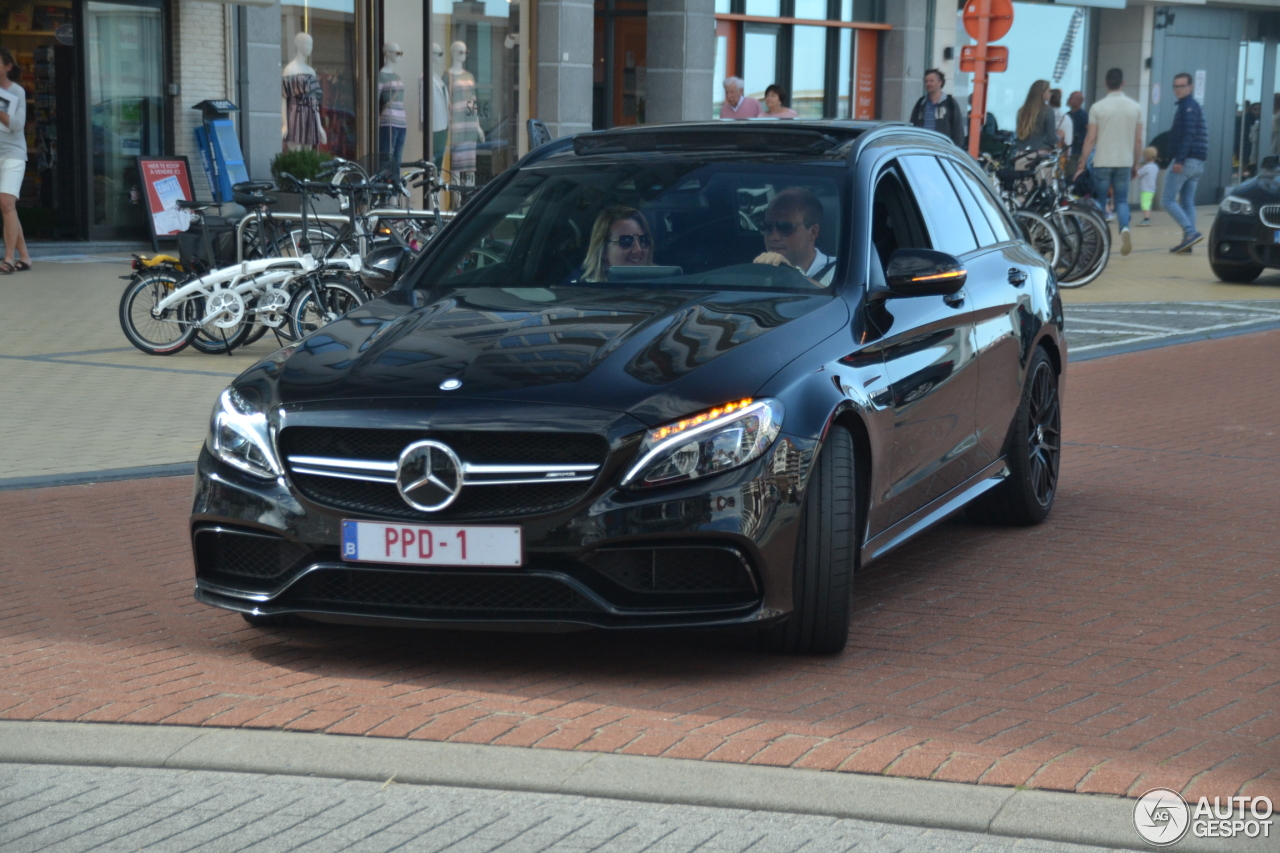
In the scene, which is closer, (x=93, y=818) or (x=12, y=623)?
(x=93, y=818)

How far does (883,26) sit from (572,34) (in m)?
7.41

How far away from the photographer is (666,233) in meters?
5.75

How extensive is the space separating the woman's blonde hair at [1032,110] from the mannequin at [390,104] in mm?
7831

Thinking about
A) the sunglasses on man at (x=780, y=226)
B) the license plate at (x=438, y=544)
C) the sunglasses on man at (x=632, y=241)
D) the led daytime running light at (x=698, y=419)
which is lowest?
the license plate at (x=438, y=544)

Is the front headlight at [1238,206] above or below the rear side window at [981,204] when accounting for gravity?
below

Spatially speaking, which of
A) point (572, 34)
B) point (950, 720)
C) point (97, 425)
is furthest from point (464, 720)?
point (572, 34)

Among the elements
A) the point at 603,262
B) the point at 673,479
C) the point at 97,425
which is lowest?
the point at 97,425

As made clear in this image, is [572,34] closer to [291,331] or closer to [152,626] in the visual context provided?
[291,331]

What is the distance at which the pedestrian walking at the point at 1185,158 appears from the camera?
71.8ft

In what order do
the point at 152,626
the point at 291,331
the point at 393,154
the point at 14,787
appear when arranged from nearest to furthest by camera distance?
the point at 14,787 < the point at 152,626 < the point at 291,331 < the point at 393,154

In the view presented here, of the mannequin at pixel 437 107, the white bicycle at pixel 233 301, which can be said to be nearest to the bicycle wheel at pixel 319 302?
the white bicycle at pixel 233 301

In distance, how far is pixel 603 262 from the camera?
5.73 meters

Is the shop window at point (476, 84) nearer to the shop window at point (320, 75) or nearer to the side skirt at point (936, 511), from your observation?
the shop window at point (320, 75)

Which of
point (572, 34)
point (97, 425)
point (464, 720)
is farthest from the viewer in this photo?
point (572, 34)
